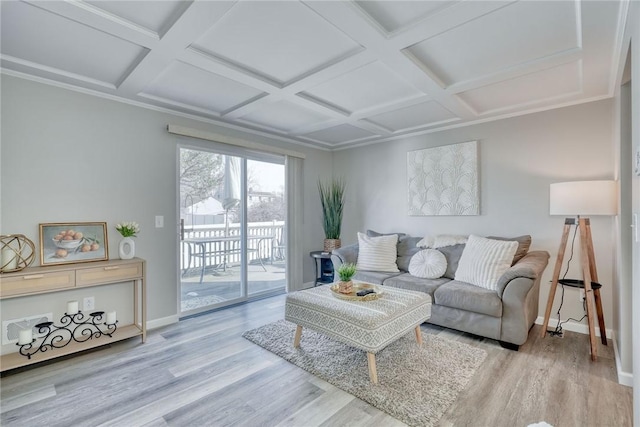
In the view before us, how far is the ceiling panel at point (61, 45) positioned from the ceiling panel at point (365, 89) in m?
1.55

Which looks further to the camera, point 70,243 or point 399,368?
point 70,243

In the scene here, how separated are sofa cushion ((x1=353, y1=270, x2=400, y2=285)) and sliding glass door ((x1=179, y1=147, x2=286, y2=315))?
4.79ft

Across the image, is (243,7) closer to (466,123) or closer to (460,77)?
(460,77)

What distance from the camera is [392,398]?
1.97 meters

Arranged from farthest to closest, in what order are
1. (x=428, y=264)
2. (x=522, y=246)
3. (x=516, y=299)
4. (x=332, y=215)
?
(x=332, y=215) → (x=428, y=264) → (x=522, y=246) → (x=516, y=299)

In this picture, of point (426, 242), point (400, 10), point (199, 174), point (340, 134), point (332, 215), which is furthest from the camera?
point (332, 215)

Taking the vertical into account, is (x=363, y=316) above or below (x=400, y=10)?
below

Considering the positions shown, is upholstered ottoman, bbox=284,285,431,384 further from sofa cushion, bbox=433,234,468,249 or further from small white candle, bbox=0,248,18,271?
small white candle, bbox=0,248,18,271

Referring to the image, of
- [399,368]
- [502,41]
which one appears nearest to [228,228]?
[399,368]

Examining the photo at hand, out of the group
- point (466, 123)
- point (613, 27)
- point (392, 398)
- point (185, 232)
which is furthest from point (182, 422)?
point (466, 123)

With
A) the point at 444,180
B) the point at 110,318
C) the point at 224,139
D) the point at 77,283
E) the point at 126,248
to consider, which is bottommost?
the point at 110,318

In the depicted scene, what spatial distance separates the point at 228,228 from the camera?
13.2 feet

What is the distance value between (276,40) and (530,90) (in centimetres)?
244

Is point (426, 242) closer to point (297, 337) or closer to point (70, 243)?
point (297, 337)
